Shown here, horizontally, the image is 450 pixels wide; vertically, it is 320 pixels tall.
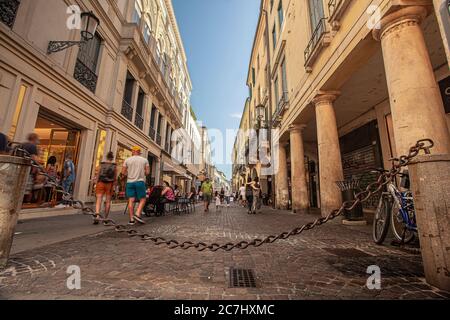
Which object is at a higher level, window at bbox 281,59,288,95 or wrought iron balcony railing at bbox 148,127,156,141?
window at bbox 281,59,288,95

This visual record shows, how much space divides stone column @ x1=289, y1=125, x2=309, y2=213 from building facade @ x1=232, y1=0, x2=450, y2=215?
0.15ft

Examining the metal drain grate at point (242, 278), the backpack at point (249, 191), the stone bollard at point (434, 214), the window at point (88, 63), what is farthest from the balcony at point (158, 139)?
the stone bollard at point (434, 214)

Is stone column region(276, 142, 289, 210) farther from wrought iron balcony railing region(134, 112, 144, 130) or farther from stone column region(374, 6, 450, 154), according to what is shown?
wrought iron balcony railing region(134, 112, 144, 130)

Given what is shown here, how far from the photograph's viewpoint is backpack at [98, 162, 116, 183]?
5.23 metres

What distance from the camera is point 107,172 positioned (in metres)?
5.26

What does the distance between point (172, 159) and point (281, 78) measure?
44.5ft

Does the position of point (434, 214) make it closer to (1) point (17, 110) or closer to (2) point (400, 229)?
(2) point (400, 229)

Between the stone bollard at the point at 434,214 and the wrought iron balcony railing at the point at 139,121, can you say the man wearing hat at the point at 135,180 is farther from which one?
the wrought iron balcony railing at the point at 139,121

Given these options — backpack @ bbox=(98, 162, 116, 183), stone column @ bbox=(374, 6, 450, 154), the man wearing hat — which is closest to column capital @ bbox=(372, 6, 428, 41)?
stone column @ bbox=(374, 6, 450, 154)

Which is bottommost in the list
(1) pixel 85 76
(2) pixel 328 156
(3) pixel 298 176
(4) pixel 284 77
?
(3) pixel 298 176

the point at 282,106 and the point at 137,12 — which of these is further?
the point at 137,12

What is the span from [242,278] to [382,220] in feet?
9.40

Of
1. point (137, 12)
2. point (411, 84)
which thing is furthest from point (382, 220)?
point (137, 12)

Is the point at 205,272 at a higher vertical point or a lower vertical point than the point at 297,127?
lower
